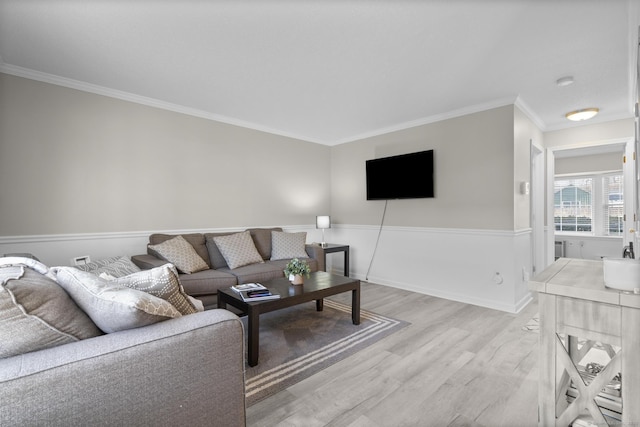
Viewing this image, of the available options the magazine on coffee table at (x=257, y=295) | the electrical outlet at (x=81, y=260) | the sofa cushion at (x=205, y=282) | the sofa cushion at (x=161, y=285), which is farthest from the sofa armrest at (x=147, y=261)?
the sofa cushion at (x=161, y=285)

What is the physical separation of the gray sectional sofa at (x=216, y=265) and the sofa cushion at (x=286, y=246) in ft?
0.24

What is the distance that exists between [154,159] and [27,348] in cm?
293

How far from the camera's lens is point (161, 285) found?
1312 mm

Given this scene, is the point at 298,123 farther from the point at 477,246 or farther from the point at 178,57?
the point at 477,246

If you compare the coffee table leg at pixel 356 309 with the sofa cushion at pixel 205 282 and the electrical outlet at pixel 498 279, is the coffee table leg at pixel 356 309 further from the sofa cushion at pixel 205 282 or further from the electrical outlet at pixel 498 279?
the electrical outlet at pixel 498 279

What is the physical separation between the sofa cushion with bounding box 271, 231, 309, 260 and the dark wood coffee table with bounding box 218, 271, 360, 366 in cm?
77

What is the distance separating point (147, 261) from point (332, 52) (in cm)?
258

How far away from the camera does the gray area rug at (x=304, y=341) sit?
1.99 metres

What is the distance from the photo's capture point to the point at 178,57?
2.47 meters

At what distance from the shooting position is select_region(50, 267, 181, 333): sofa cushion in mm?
1027

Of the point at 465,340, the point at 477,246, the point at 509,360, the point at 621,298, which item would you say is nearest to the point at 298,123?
the point at 477,246

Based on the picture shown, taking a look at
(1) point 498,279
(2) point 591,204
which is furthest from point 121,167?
(2) point 591,204

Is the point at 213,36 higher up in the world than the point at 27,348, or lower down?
higher up

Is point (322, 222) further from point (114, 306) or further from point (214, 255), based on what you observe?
point (114, 306)
